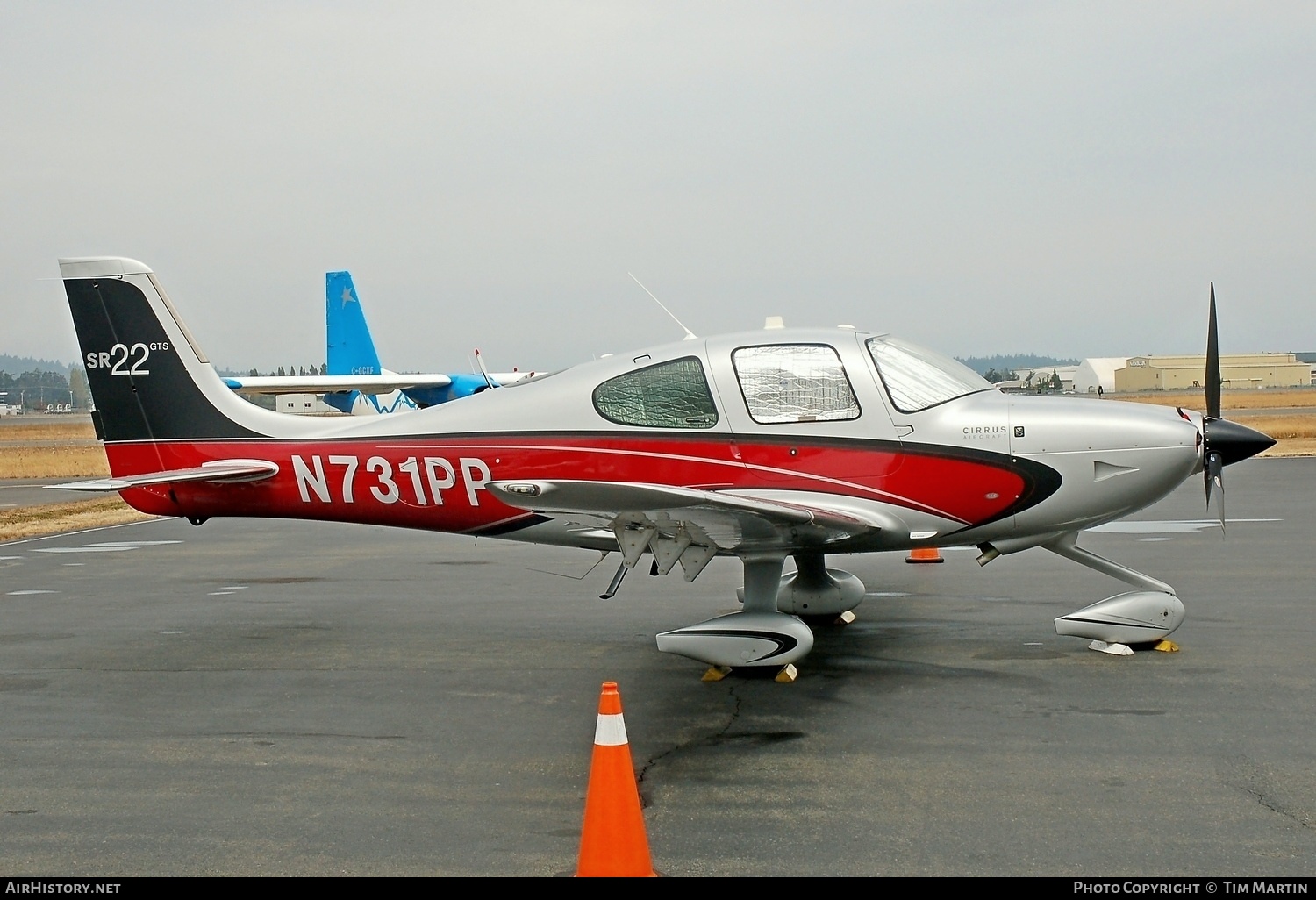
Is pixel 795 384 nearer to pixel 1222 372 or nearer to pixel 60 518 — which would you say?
pixel 60 518

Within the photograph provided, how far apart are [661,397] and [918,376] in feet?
6.09

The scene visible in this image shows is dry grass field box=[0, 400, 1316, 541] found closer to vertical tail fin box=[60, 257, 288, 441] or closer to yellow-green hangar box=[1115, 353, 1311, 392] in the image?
vertical tail fin box=[60, 257, 288, 441]

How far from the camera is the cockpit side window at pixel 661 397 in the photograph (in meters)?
7.91

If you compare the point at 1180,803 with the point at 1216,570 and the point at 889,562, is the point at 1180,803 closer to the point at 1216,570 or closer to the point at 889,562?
the point at 1216,570

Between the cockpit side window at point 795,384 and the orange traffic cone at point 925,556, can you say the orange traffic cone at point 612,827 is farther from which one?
the orange traffic cone at point 925,556

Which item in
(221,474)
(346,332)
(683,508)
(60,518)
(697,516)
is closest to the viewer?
(683,508)

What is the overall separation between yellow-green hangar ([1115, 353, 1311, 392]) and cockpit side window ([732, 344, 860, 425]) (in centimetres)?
10690

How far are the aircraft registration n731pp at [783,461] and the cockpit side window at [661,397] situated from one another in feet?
0.04

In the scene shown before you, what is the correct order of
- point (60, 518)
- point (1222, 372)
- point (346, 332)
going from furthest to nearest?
point (1222, 372) → point (346, 332) → point (60, 518)

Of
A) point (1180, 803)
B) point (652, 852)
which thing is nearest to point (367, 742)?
point (652, 852)

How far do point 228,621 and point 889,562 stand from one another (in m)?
7.23

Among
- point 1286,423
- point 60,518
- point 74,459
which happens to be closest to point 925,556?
point 60,518

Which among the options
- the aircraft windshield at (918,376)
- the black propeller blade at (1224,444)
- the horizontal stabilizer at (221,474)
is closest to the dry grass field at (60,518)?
the horizontal stabilizer at (221,474)

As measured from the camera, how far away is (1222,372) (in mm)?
104625
